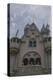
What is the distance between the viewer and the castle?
115 centimetres

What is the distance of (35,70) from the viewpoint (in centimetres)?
117

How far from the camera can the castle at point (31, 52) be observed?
1.15 meters

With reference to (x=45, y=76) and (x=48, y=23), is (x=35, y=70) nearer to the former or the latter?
(x=45, y=76)

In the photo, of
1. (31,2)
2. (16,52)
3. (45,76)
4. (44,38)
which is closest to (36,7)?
(31,2)

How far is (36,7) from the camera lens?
1.18 meters

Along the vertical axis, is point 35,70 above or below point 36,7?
below

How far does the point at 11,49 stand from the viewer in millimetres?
1146

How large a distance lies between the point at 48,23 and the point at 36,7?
12cm

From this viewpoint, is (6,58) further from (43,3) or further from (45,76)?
(43,3)

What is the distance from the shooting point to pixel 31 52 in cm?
117

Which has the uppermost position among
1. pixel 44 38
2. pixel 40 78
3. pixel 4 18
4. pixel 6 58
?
pixel 4 18

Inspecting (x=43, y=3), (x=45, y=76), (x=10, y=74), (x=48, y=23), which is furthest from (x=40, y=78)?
(x=43, y=3)

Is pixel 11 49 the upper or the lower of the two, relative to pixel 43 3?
lower

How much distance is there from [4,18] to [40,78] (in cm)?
41
